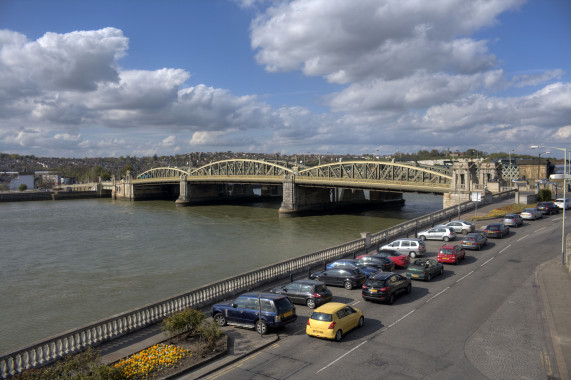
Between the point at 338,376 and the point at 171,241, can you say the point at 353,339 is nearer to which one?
the point at 338,376

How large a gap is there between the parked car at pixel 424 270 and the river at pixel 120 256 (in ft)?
46.4

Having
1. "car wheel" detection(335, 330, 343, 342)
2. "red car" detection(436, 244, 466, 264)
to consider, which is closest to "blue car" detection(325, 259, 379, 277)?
"red car" detection(436, 244, 466, 264)

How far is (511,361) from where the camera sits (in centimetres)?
1234

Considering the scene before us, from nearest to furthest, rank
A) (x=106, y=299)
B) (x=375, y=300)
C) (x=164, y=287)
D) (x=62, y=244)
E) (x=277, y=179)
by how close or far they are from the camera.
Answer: (x=375, y=300)
(x=106, y=299)
(x=164, y=287)
(x=62, y=244)
(x=277, y=179)

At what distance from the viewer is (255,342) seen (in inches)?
549

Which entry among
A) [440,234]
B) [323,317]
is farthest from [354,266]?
[440,234]

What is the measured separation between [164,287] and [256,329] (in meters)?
14.7

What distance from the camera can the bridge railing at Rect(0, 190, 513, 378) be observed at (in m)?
11.9

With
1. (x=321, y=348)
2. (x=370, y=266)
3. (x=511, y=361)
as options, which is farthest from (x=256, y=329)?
(x=370, y=266)

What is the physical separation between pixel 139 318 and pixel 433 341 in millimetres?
10412

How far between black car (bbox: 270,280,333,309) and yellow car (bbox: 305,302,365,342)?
8.39 ft

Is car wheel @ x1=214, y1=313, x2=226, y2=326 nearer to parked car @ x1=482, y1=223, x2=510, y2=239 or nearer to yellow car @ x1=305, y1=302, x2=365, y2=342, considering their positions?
yellow car @ x1=305, y1=302, x2=365, y2=342

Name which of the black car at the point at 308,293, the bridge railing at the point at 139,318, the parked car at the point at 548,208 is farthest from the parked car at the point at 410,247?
the parked car at the point at 548,208

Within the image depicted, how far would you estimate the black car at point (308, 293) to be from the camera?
17.2 m
